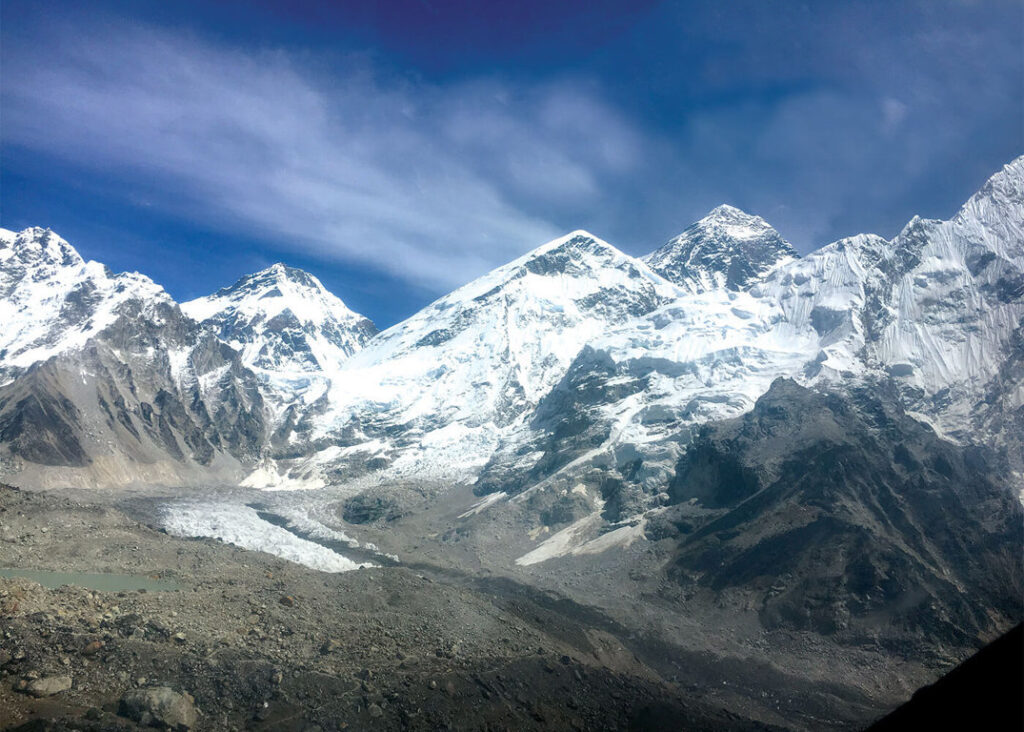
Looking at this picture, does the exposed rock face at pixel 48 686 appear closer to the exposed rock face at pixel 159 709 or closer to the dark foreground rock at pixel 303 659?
the dark foreground rock at pixel 303 659

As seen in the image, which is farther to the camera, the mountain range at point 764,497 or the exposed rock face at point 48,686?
the mountain range at point 764,497

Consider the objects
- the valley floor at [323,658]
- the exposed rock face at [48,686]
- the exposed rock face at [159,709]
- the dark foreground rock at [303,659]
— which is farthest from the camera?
the valley floor at [323,658]

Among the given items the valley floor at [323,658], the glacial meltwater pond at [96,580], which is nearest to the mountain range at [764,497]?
the valley floor at [323,658]

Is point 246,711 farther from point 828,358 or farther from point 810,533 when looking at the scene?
point 828,358

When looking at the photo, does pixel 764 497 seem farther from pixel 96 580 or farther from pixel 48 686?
pixel 48 686

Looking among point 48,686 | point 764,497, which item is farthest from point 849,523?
point 48,686

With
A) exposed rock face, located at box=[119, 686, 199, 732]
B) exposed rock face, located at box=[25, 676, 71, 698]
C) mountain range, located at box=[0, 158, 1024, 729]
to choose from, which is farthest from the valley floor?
mountain range, located at box=[0, 158, 1024, 729]

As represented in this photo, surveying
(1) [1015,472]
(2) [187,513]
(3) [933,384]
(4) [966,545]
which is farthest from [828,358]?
(2) [187,513]

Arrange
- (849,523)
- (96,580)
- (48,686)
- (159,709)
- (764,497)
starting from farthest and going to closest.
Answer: (764,497) < (849,523) < (96,580) < (159,709) < (48,686)
